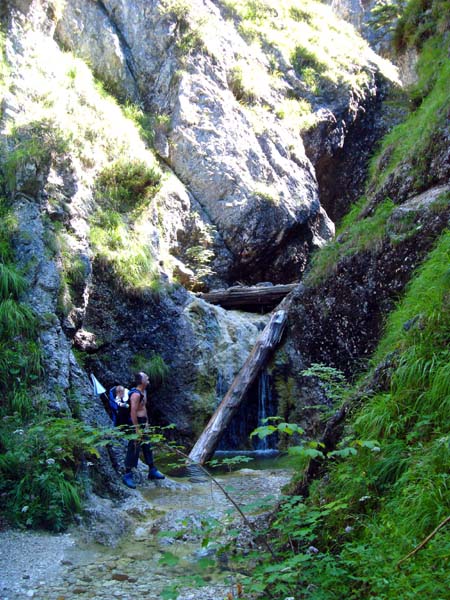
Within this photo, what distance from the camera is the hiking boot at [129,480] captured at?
21.1 ft

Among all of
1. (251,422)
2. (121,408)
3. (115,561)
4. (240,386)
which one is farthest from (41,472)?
(251,422)

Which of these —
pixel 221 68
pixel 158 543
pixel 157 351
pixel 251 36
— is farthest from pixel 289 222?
pixel 158 543

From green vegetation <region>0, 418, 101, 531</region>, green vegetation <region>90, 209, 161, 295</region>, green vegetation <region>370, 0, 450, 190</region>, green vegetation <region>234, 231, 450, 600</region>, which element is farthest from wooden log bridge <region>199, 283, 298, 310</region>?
green vegetation <region>234, 231, 450, 600</region>

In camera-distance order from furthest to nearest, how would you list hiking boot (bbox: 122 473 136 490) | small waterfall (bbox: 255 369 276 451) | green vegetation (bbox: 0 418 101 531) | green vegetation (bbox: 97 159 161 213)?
green vegetation (bbox: 97 159 161 213) < small waterfall (bbox: 255 369 276 451) < hiking boot (bbox: 122 473 136 490) < green vegetation (bbox: 0 418 101 531)

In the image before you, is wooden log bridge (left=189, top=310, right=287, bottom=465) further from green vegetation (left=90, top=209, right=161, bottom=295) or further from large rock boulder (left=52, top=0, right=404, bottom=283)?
large rock boulder (left=52, top=0, right=404, bottom=283)

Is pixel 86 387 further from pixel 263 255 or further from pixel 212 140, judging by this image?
pixel 212 140

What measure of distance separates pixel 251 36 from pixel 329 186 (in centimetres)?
564

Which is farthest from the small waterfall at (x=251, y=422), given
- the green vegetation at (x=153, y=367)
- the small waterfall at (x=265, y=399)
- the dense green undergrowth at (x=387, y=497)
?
the dense green undergrowth at (x=387, y=497)

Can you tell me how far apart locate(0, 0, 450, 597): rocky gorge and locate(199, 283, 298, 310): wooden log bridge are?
1.42 feet

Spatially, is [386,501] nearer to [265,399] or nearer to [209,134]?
[265,399]

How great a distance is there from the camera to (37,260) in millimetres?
7602

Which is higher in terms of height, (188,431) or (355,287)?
(355,287)

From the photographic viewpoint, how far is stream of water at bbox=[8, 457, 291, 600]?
3.76 meters

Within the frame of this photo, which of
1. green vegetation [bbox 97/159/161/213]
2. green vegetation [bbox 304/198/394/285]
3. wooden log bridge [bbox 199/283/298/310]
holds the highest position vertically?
green vegetation [bbox 97/159/161/213]
